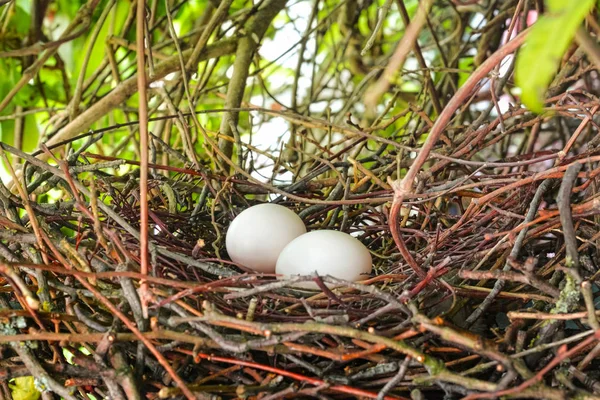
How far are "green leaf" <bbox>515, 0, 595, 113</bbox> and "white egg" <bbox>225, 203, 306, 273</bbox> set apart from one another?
46cm

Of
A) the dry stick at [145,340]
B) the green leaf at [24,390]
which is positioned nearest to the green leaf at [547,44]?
the dry stick at [145,340]

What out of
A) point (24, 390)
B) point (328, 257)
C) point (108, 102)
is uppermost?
point (108, 102)

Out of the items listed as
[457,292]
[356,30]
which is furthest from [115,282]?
[356,30]

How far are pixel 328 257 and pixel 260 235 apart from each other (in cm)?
10

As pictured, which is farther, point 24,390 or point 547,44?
point 24,390

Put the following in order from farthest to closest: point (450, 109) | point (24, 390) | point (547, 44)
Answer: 1. point (24, 390)
2. point (450, 109)
3. point (547, 44)

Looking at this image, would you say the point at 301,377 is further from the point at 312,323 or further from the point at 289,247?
the point at 289,247

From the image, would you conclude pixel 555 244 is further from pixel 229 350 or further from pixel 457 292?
pixel 229 350

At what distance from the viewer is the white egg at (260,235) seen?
699mm

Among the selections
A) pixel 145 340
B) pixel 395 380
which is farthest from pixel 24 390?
pixel 395 380

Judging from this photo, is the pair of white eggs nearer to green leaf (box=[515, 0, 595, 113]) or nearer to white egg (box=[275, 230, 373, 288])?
white egg (box=[275, 230, 373, 288])

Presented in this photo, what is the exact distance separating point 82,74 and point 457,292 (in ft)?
2.29

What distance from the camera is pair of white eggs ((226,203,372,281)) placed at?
0.63 meters

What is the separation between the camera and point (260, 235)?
2.28 feet
